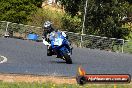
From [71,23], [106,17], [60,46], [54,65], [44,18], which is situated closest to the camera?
[54,65]

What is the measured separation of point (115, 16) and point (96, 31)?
87.2 inches

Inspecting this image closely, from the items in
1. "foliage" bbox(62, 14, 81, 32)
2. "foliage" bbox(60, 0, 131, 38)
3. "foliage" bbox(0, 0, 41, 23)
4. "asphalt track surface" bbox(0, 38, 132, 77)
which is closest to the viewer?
"asphalt track surface" bbox(0, 38, 132, 77)

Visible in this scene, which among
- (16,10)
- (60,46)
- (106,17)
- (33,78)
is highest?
(33,78)

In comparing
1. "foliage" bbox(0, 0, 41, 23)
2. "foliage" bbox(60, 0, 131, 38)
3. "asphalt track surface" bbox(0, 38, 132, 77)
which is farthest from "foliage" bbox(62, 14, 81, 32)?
"asphalt track surface" bbox(0, 38, 132, 77)

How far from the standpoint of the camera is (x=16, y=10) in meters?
54.0

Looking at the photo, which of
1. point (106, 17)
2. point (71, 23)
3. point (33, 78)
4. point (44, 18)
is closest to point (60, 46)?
point (33, 78)

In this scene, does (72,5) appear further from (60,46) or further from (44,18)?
(60,46)

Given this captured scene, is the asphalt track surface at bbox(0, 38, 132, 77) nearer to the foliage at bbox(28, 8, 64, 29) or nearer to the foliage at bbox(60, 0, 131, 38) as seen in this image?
the foliage at bbox(60, 0, 131, 38)

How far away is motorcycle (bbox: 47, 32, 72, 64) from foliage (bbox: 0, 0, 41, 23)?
30.5 meters

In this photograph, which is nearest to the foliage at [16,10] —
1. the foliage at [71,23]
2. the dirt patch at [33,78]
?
the foliage at [71,23]

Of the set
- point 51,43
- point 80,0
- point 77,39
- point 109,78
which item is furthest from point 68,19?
point 109,78

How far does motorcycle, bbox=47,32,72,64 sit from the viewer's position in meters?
22.1

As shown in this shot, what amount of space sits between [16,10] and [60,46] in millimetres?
Result: 32213

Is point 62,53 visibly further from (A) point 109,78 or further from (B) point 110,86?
(A) point 109,78
